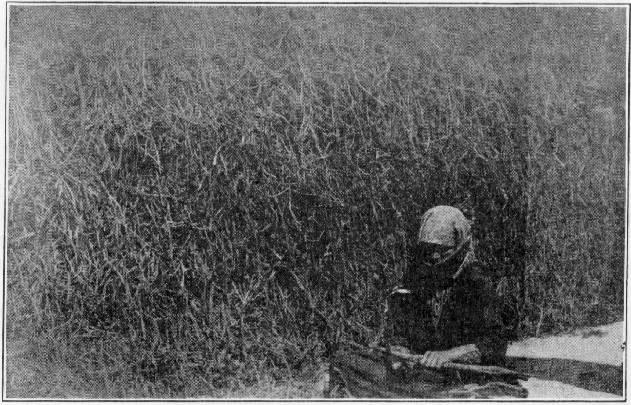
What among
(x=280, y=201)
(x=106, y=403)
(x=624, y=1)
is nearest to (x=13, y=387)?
(x=106, y=403)

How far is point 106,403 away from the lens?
334 centimetres

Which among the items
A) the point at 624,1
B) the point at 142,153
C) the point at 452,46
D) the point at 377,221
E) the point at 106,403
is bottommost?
the point at 106,403

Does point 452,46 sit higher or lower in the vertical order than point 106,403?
higher

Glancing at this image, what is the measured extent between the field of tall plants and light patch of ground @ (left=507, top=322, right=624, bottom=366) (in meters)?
0.06

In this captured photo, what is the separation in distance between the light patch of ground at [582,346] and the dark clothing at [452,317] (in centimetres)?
13

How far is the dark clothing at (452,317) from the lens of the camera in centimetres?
332

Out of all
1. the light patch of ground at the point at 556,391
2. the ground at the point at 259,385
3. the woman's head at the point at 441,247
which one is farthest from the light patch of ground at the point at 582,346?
the woman's head at the point at 441,247

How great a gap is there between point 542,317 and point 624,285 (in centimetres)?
42

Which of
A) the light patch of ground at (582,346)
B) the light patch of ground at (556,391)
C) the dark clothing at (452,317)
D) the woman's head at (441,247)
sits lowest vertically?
the light patch of ground at (556,391)

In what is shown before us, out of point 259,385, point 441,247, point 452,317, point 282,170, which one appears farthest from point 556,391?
point 282,170

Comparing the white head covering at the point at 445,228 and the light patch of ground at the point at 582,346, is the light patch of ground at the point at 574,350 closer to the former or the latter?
the light patch of ground at the point at 582,346

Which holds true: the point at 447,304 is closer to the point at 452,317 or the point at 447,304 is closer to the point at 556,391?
the point at 452,317

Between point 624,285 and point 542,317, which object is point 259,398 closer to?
point 542,317

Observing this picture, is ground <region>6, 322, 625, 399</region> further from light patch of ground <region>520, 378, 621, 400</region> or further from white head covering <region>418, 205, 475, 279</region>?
white head covering <region>418, 205, 475, 279</region>
